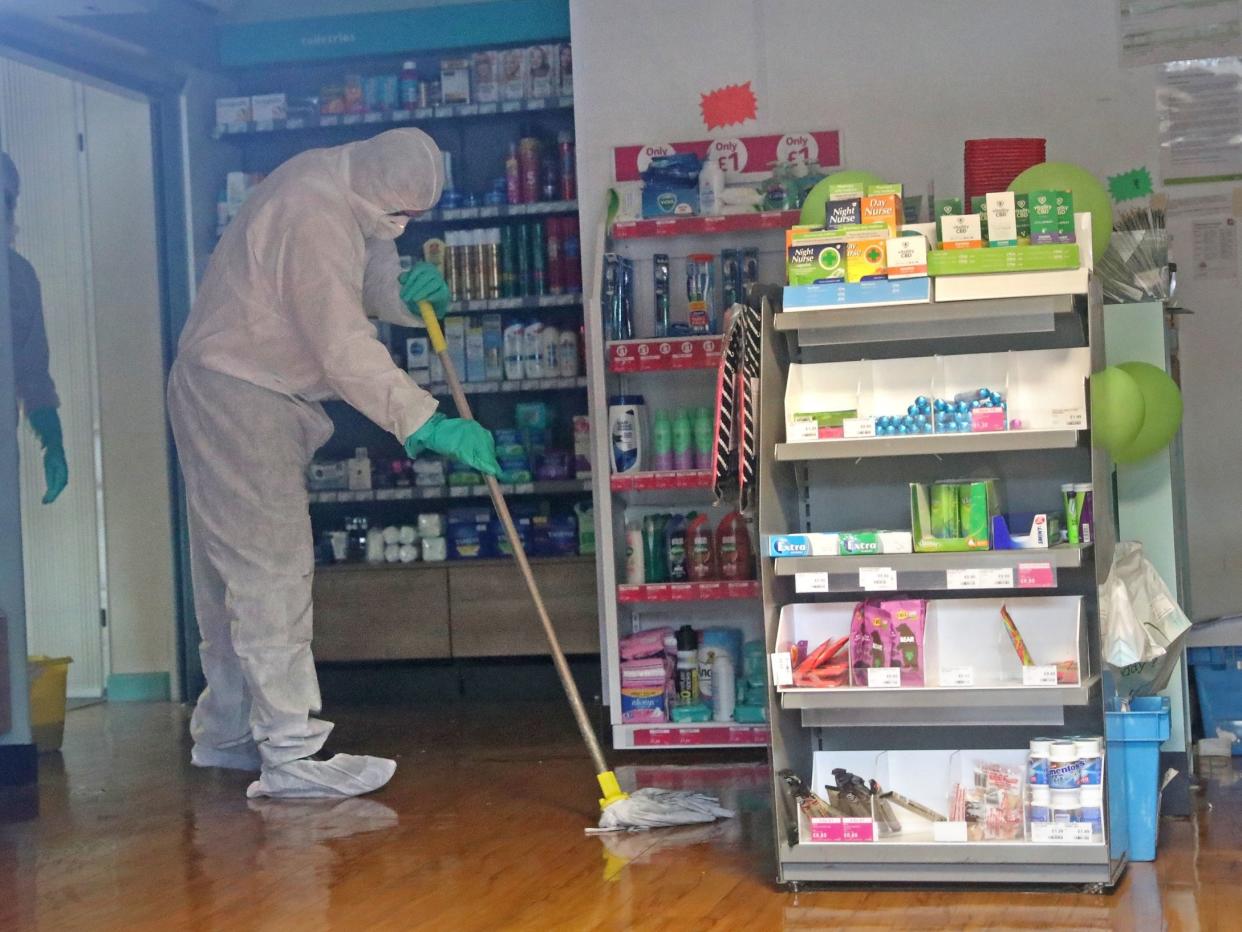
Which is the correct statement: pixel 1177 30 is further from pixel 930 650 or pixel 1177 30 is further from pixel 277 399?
pixel 277 399

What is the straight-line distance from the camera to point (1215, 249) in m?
6.13

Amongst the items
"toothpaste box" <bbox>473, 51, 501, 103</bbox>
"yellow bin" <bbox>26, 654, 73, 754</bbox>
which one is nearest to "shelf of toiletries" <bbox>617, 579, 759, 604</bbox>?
"yellow bin" <bbox>26, 654, 73, 754</bbox>

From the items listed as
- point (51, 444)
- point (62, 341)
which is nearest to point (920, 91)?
point (51, 444)

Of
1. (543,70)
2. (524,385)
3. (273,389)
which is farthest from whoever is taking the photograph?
(543,70)

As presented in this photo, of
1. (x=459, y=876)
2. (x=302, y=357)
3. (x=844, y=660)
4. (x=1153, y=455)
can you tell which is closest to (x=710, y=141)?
(x=302, y=357)

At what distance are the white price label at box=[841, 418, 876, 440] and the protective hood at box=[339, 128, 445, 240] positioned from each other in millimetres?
2119

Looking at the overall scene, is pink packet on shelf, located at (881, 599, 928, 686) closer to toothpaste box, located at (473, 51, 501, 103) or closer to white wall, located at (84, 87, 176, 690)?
toothpaste box, located at (473, 51, 501, 103)

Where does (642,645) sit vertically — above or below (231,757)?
above

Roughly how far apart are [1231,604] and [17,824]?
4.48m

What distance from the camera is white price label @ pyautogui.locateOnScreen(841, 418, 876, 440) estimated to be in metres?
3.87

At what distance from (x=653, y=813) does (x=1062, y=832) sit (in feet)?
4.16

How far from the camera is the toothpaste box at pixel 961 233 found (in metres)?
3.82

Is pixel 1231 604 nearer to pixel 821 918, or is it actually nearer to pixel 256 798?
pixel 821 918

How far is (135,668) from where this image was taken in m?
8.01
